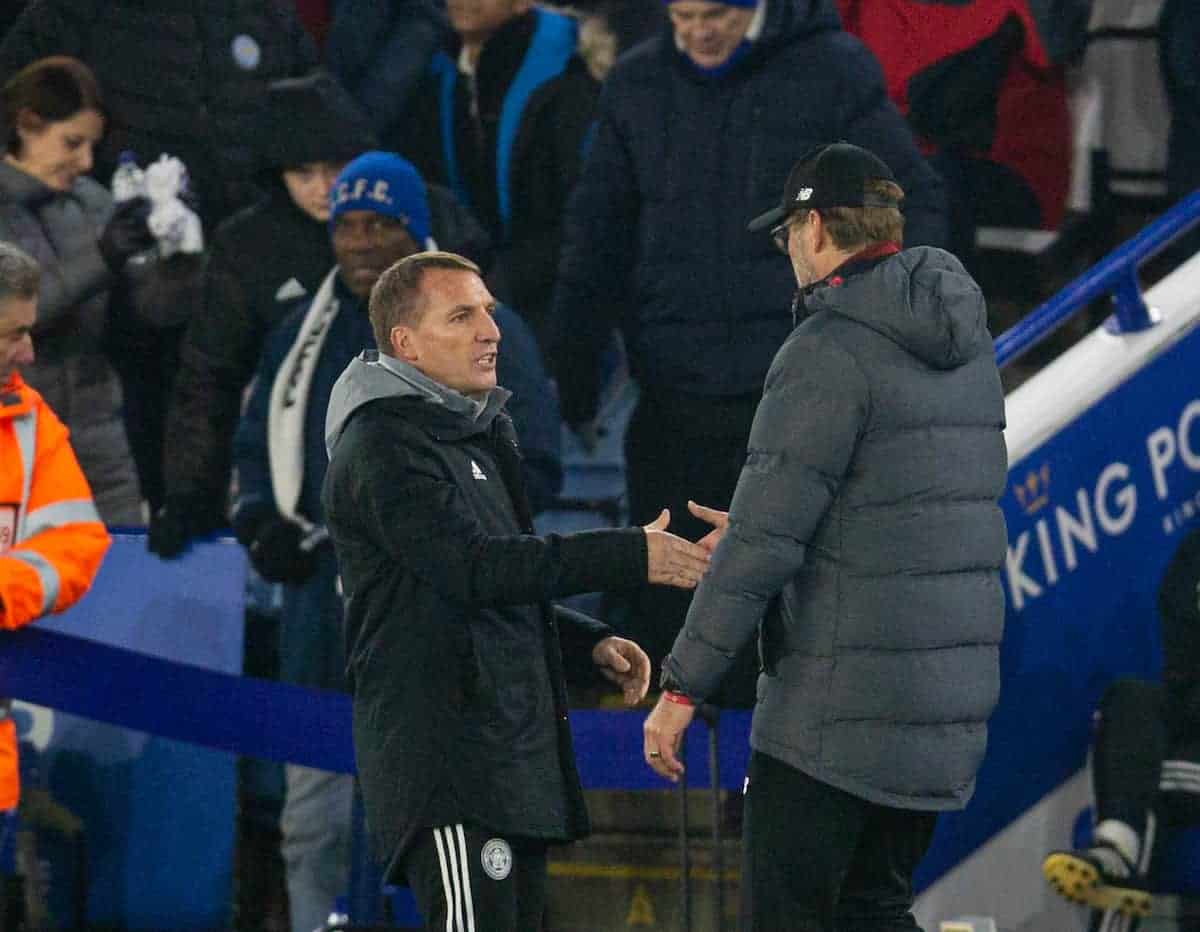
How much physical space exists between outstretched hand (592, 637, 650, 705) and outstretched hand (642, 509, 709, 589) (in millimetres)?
208

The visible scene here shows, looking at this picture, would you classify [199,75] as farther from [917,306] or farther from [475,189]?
[917,306]

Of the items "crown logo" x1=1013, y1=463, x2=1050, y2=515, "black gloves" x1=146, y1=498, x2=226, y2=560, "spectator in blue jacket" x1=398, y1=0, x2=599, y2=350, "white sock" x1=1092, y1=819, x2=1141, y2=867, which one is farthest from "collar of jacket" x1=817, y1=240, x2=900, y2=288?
"spectator in blue jacket" x1=398, y1=0, x2=599, y2=350

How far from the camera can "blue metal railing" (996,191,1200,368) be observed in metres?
6.31

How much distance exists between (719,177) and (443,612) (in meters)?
2.57

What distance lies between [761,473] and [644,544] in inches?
10.4

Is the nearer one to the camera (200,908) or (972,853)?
(972,853)

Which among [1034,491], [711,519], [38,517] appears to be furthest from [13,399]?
[1034,491]

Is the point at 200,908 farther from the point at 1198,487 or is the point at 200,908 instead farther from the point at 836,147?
the point at 836,147

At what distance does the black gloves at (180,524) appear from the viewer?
708 centimetres

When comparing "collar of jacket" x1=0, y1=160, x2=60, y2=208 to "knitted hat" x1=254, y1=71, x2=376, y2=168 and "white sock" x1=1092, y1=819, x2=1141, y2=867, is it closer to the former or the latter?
"knitted hat" x1=254, y1=71, x2=376, y2=168

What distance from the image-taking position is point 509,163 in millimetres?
7762

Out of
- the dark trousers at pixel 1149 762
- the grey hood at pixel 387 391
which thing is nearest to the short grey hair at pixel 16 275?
the grey hood at pixel 387 391

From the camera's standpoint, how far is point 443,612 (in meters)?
4.55

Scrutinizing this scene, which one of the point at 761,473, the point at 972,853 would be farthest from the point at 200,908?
the point at 761,473
